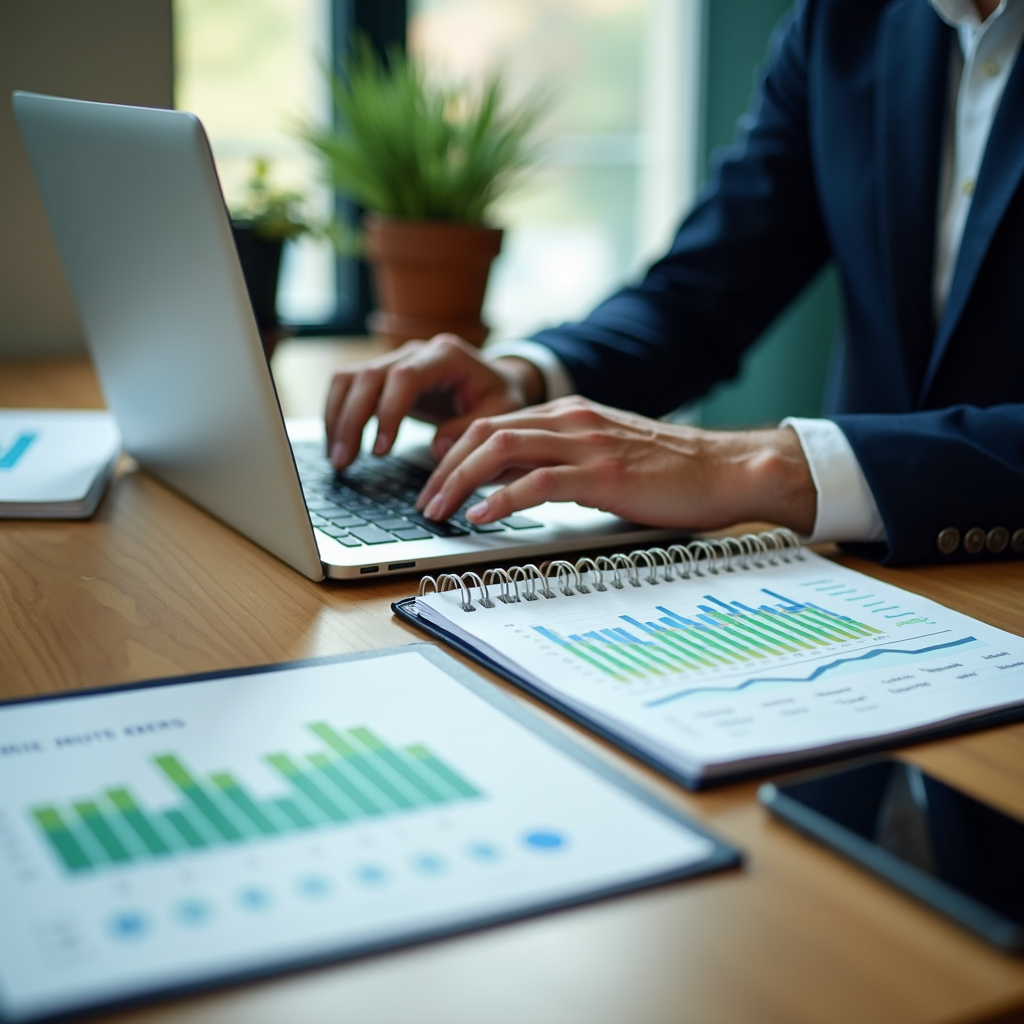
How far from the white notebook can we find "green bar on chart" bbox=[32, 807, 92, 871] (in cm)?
51

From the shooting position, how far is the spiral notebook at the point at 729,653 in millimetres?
542

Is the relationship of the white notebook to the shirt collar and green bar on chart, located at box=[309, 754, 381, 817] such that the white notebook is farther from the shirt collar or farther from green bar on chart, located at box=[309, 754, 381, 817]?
the shirt collar

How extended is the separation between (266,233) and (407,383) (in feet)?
2.19

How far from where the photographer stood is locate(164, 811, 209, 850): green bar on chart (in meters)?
0.44

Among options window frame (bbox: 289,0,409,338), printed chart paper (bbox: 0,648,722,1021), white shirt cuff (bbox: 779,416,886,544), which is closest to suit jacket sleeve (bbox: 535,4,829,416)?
white shirt cuff (bbox: 779,416,886,544)

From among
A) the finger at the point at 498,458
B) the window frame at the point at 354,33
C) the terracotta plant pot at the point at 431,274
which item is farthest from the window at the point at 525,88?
the finger at the point at 498,458

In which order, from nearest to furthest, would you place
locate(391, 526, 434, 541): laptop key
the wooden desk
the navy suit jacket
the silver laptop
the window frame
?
the wooden desk
the silver laptop
locate(391, 526, 434, 541): laptop key
the navy suit jacket
the window frame

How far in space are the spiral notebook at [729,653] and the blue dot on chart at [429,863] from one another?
123mm

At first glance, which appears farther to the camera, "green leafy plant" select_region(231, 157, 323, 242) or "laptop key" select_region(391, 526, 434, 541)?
"green leafy plant" select_region(231, 157, 323, 242)

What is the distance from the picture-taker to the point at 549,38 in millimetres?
2930

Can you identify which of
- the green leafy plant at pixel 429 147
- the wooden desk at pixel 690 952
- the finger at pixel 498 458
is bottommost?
the wooden desk at pixel 690 952

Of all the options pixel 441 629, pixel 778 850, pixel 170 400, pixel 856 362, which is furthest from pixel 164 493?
pixel 856 362

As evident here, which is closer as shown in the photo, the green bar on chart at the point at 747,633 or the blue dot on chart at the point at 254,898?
the blue dot on chart at the point at 254,898

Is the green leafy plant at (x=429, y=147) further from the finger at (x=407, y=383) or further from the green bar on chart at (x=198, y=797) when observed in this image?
the green bar on chart at (x=198, y=797)
